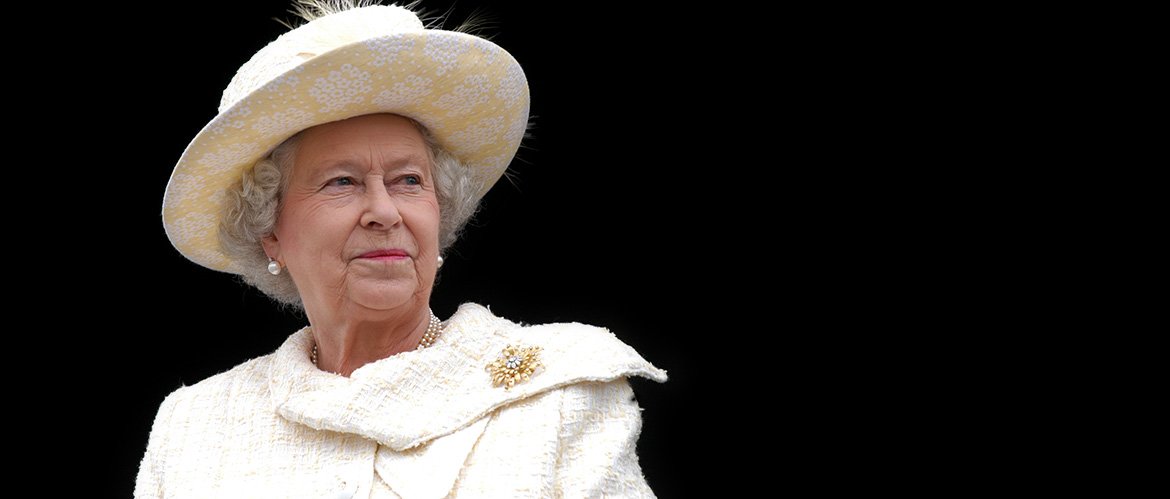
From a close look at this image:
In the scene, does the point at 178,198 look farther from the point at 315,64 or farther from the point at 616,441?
the point at 616,441

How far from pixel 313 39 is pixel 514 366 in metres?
0.90

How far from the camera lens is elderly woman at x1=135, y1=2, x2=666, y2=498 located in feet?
12.7

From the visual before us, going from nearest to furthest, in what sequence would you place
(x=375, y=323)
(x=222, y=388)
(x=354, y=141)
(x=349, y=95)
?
(x=349, y=95), (x=354, y=141), (x=375, y=323), (x=222, y=388)

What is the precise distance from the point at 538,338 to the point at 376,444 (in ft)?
1.54

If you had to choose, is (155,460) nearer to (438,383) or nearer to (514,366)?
(438,383)

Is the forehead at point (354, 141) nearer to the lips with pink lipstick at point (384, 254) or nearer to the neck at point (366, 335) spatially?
the lips with pink lipstick at point (384, 254)

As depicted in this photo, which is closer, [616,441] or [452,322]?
[616,441]

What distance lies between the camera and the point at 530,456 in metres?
3.82

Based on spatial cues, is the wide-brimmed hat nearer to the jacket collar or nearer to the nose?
the nose

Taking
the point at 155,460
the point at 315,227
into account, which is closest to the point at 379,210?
the point at 315,227

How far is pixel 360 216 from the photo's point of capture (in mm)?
3977

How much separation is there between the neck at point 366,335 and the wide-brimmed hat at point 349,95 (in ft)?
1.37

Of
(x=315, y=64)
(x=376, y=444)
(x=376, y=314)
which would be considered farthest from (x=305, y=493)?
(x=315, y=64)

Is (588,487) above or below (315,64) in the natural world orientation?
below
